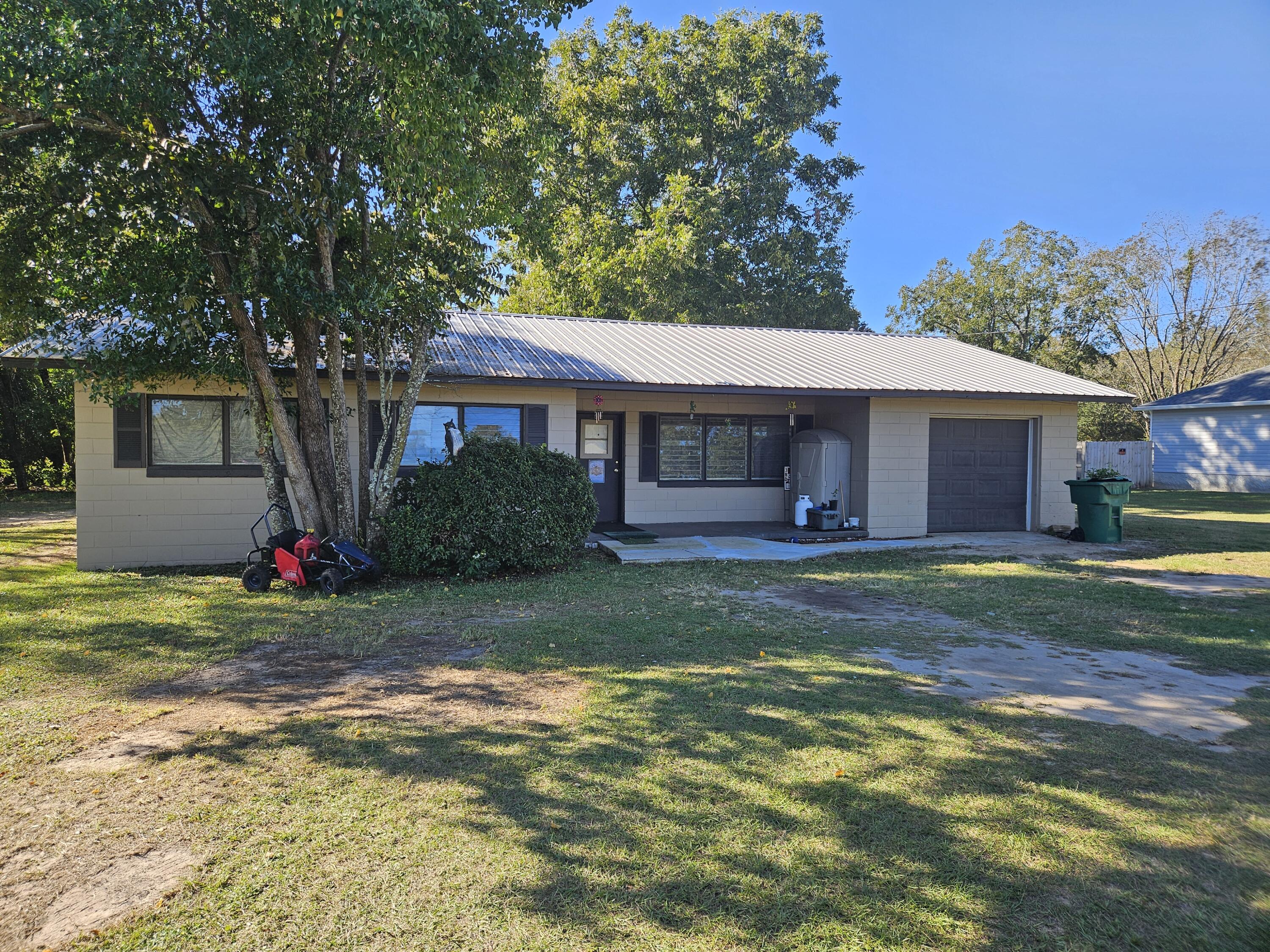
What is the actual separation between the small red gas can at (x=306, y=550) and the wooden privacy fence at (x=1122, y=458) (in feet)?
86.8

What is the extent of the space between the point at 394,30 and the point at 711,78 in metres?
22.9

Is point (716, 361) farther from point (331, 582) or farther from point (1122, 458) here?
point (1122, 458)

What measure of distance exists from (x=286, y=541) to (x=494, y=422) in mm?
3941

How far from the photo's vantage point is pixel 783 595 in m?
8.85

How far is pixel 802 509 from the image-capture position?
14.3 metres

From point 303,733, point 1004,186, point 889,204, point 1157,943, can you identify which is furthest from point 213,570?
point 1004,186

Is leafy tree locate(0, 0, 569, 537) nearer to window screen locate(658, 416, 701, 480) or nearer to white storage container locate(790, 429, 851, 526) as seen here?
window screen locate(658, 416, 701, 480)

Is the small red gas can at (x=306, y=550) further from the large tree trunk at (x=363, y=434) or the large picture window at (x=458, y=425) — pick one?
the large picture window at (x=458, y=425)

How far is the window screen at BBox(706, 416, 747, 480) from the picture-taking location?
49.9 feet

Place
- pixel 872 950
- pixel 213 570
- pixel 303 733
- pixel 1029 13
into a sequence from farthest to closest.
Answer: pixel 1029 13, pixel 213 570, pixel 303 733, pixel 872 950

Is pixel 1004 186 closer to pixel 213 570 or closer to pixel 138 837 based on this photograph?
pixel 213 570

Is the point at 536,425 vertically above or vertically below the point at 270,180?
below

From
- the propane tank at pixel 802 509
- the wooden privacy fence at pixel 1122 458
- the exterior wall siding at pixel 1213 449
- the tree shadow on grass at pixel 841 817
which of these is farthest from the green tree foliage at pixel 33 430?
the exterior wall siding at pixel 1213 449

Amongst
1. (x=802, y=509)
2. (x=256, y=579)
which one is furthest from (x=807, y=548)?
Result: (x=256, y=579)
